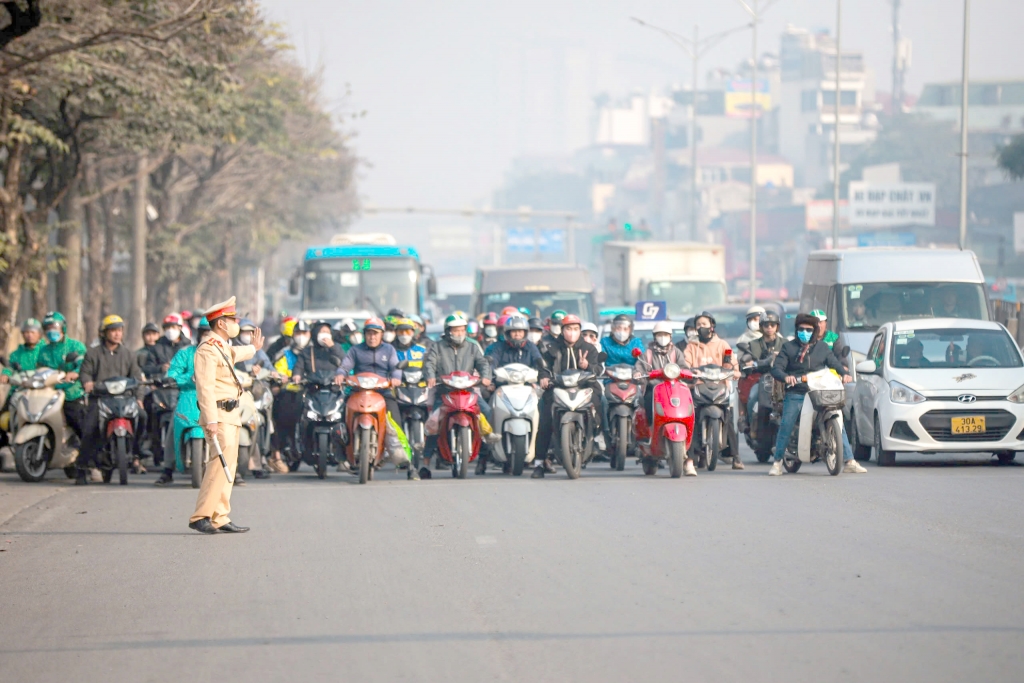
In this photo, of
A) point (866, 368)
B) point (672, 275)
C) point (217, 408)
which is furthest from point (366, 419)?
point (672, 275)

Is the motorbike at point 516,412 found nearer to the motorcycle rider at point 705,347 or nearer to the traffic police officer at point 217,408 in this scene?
the motorcycle rider at point 705,347

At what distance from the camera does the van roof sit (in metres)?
20.8

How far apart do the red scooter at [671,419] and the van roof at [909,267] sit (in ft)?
20.4

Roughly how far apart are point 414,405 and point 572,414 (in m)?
1.71

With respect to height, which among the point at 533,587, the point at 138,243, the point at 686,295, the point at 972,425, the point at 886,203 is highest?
the point at 886,203

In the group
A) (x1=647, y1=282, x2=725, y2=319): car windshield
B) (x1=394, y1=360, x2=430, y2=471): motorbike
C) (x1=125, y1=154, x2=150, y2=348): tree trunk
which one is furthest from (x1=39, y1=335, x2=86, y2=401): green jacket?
(x1=647, y1=282, x2=725, y2=319): car windshield

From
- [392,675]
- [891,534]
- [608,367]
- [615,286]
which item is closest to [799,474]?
[608,367]

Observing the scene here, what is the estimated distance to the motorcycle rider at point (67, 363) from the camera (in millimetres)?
16062

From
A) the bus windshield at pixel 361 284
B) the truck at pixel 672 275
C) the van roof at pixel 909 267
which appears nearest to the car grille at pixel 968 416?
the van roof at pixel 909 267

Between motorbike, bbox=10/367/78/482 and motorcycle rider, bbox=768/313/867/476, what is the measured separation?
24.0ft

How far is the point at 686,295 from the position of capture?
109ft

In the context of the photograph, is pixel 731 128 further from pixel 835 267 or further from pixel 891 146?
pixel 835 267

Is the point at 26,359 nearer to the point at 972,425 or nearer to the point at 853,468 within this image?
the point at 853,468

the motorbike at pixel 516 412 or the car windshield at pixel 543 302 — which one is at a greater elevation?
the car windshield at pixel 543 302
